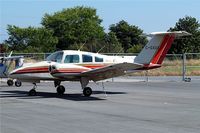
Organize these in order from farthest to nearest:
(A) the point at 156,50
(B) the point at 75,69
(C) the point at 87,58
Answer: (A) the point at 156,50 < (C) the point at 87,58 < (B) the point at 75,69

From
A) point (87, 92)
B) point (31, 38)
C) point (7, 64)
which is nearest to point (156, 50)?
point (87, 92)

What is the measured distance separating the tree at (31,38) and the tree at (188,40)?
20649mm

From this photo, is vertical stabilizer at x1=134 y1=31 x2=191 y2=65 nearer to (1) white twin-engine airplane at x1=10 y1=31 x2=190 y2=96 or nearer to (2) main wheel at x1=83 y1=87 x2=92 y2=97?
(1) white twin-engine airplane at x1=10 y1=31 x2=190 y2=96

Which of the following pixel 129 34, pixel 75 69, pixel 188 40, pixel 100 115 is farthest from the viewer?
pixel 129 34

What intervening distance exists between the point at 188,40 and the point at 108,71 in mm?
62683

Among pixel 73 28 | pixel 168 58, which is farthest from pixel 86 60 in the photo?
pixel 73 28

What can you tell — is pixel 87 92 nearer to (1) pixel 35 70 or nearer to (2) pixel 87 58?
(2) pixel 87 58

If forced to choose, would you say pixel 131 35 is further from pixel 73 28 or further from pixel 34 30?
pixel 34 30

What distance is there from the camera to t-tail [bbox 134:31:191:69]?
75.7 feet

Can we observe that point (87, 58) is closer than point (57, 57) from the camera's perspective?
No

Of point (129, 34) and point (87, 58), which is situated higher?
point (129, 34)

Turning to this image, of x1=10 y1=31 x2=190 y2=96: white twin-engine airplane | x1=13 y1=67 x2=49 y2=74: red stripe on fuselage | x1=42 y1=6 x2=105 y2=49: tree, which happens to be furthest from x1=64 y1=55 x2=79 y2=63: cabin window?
x1=42 y1=6 x2=105 y2=49: tree

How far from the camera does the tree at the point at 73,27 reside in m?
93.7

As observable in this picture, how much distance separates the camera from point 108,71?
20703 mm
